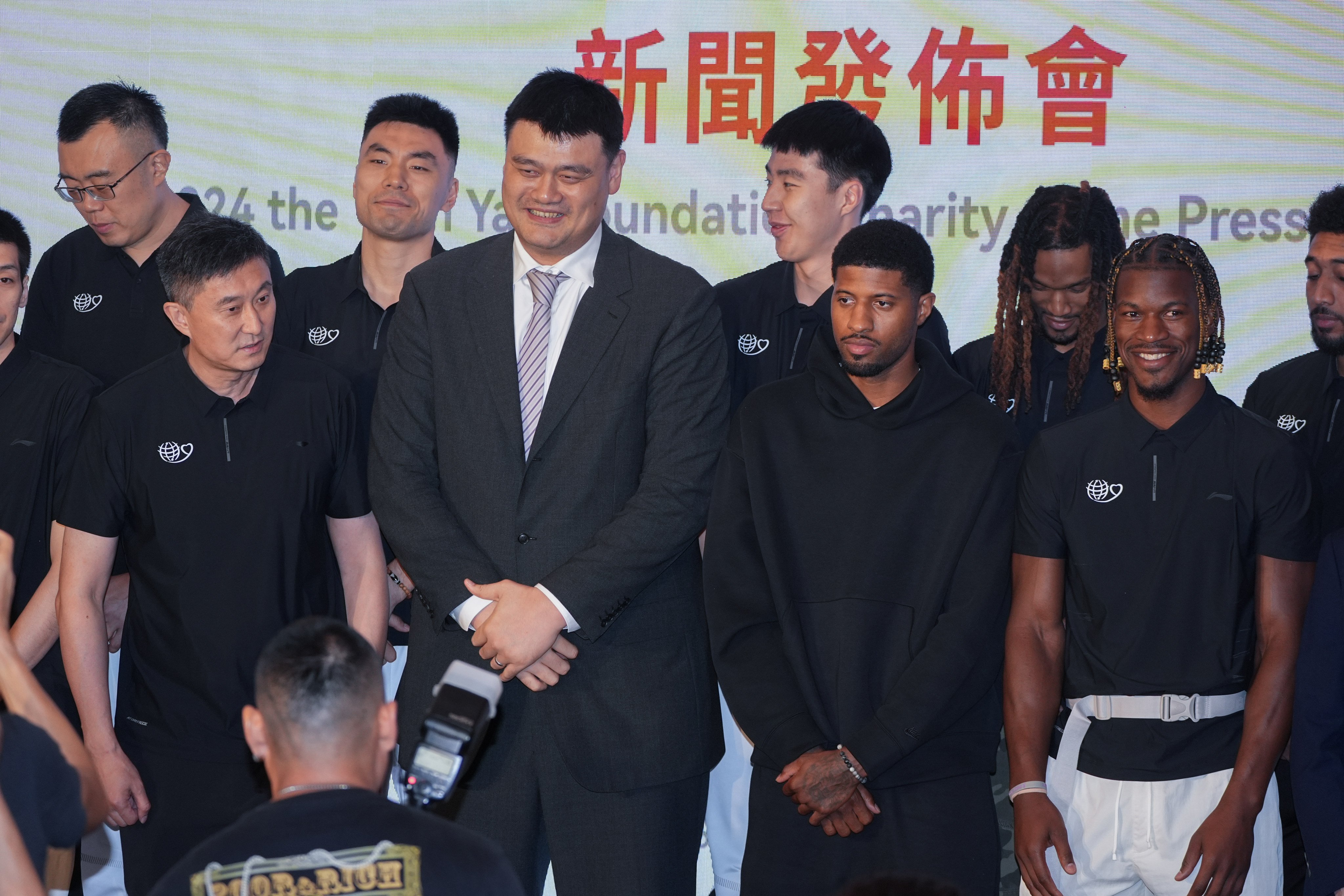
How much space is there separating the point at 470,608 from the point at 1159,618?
149 cm

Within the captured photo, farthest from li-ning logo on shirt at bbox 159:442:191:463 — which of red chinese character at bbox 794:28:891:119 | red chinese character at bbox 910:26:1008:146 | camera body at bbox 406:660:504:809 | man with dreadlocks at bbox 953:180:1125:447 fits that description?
red chinese character at bbox 910:26:1008:146

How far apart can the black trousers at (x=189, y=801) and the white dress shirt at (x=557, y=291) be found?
3.93 feet

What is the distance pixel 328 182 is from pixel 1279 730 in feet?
12.4

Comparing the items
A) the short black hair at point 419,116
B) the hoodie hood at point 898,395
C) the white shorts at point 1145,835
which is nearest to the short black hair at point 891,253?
the hoodie hood at point 898,395

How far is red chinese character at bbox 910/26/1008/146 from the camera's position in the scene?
515cm

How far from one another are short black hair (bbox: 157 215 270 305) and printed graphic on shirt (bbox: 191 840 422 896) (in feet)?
6.62

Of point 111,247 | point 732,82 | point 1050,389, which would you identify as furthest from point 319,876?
point 732,82

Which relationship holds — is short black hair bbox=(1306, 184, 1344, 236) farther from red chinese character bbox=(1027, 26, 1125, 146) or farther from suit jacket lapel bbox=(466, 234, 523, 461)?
suit jacket lapel bbox=(466, 234, 523, 461)

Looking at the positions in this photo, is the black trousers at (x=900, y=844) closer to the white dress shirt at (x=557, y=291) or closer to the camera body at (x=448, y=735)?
the white dress shirt at (x=557, y=291)

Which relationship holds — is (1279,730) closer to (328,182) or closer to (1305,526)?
(1305,526)

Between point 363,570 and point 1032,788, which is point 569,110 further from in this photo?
point 1032,788

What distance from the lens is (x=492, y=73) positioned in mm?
5316

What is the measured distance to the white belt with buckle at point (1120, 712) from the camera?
3.15 m

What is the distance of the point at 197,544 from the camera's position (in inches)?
138
